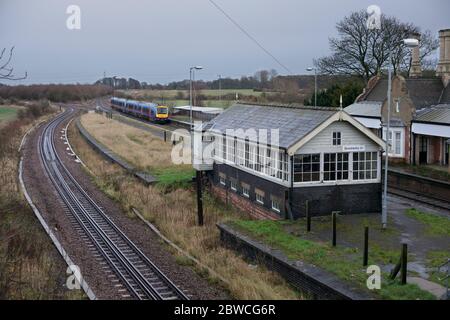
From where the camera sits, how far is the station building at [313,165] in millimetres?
18766

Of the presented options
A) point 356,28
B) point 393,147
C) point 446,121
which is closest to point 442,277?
point 446,121

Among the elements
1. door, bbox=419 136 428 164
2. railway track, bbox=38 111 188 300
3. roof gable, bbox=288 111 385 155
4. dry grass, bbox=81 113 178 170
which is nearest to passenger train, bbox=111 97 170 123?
dry grass, bbox=81 113 178 170

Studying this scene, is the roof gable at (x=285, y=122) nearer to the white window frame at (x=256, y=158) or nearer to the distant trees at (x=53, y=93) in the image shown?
the white window frame at (x=256, y=158)

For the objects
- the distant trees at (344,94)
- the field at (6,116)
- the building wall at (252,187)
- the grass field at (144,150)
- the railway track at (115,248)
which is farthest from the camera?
the field at (6,116)

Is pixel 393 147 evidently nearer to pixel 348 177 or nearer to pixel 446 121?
pixel 446 121

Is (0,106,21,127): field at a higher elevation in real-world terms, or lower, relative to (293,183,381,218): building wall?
higher

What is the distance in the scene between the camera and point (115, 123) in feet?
204

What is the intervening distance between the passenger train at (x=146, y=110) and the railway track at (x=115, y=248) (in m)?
29.3

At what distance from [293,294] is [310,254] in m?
1.74

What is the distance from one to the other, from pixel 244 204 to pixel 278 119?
3.63 meters

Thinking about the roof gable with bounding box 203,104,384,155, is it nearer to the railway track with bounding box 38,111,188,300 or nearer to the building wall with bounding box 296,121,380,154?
the building wall with bounding box 296,121,380,154

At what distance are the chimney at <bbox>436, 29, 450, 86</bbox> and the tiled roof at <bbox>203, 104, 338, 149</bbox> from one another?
1404cm

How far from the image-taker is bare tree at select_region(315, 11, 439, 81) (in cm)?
4922

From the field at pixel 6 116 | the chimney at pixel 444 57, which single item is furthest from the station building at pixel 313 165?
the field at pixel 6 116
